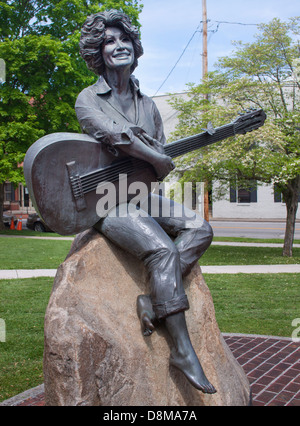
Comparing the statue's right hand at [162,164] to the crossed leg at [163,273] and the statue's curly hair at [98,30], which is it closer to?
the crossed leg at [163,273]

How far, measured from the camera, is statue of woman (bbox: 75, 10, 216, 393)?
2.75m

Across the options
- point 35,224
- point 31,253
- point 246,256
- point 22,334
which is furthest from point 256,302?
point 35,224

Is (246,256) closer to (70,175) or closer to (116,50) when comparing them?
(116,50)

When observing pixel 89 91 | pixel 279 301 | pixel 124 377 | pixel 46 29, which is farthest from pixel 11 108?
pixel 124 377

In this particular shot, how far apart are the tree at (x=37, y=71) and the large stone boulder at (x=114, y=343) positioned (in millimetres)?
14278

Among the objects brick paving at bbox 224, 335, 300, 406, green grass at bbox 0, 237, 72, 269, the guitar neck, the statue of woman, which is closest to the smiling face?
the statue of woman

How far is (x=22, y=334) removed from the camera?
5.29 meters

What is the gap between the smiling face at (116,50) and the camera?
127 inches

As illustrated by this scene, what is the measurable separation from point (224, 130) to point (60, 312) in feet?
6.91

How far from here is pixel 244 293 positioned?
23.9ft

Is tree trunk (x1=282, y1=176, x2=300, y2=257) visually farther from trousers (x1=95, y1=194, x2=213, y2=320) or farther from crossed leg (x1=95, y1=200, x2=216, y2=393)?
crossed leg (x1=95, y1=200, x2=216, y2=393)

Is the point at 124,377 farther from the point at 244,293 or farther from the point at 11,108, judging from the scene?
the point at 11,108

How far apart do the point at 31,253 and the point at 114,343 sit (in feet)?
31.8

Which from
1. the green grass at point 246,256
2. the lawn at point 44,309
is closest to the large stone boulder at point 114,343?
the lawn at point 44,309
